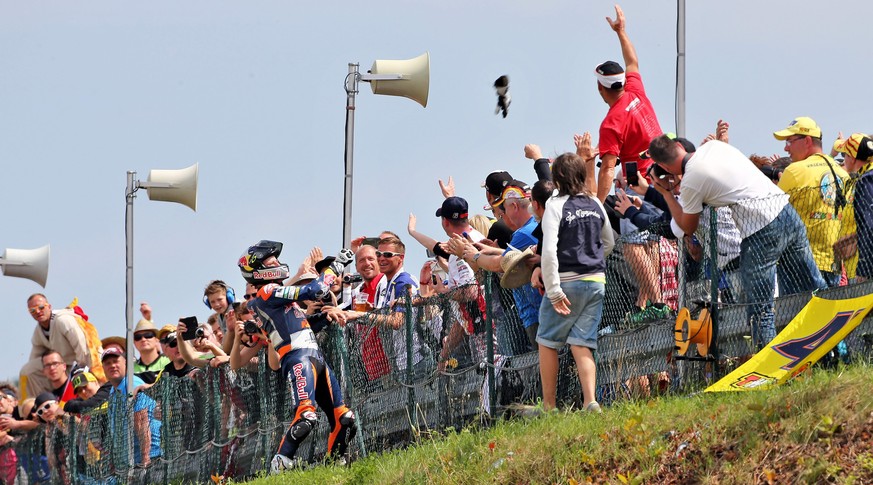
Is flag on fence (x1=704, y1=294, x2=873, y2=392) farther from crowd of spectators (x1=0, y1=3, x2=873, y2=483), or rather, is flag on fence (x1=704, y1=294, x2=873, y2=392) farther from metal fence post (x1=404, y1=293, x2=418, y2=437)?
metal fence post (x1=404, y1=293, x2=418, y2=437)

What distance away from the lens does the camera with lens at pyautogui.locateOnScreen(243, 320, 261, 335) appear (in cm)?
1425

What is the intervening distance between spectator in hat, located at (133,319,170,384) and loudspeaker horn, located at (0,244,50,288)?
4183 mm

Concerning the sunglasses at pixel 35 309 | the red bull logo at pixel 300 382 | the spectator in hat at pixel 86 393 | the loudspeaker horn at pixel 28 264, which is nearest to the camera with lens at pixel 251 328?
the red bull logo at pixel 300 382

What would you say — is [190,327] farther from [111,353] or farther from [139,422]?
[111,353]

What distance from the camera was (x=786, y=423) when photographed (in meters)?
8.76

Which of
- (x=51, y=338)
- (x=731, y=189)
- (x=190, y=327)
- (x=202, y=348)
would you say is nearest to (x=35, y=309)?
(x=51, y=338)

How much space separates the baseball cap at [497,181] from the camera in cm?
1263

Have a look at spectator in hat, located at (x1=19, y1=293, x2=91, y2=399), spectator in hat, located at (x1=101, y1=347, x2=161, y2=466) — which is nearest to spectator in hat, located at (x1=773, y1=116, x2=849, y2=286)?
spectator in hat, located at (x1=101, y1=347, x2=161, y2=466)

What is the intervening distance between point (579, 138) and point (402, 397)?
9.54 ft

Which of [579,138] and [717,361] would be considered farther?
[579,138]

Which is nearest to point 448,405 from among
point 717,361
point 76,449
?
point 717,361

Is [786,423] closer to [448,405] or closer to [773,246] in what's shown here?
[773,246]

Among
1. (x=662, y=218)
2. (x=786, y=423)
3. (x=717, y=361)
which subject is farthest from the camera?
(x=662, y=218)

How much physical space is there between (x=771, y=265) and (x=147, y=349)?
10512 mm
